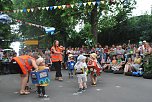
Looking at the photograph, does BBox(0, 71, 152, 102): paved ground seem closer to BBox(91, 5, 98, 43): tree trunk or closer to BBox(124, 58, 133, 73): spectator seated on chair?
BBox(124, 58, 133, 73): spectator seated on chair

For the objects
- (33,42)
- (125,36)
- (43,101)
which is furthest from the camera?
(33,42)

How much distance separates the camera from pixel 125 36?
29219 mm

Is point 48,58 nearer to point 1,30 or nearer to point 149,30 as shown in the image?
point 149,30

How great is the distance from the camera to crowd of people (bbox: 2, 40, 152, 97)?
11570mm

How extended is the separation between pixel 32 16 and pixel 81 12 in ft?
84.4

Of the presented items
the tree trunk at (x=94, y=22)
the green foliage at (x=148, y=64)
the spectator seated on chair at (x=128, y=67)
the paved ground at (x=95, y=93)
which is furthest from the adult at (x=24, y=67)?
the tree trunk at (x=94, y=22)

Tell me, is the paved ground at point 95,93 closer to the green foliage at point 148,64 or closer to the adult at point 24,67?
the adult at point 24,67

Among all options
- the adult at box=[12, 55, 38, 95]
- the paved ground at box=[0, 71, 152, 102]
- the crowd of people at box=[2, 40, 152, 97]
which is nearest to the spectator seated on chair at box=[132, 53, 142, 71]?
the crowd of people at box=[2, 40, 152, 97]

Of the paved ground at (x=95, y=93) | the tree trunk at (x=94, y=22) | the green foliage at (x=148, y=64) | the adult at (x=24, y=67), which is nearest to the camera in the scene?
the paved ground at (x=95, y=93)

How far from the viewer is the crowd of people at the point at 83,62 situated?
1157 centimetres

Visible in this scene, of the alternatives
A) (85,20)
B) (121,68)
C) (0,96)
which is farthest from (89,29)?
(0,96)

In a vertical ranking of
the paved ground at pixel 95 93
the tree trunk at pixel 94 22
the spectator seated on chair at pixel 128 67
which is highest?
the tree trunk at pixel 94 22

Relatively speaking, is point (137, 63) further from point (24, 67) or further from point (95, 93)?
point (24, 67)

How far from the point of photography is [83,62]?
12.1 metres
